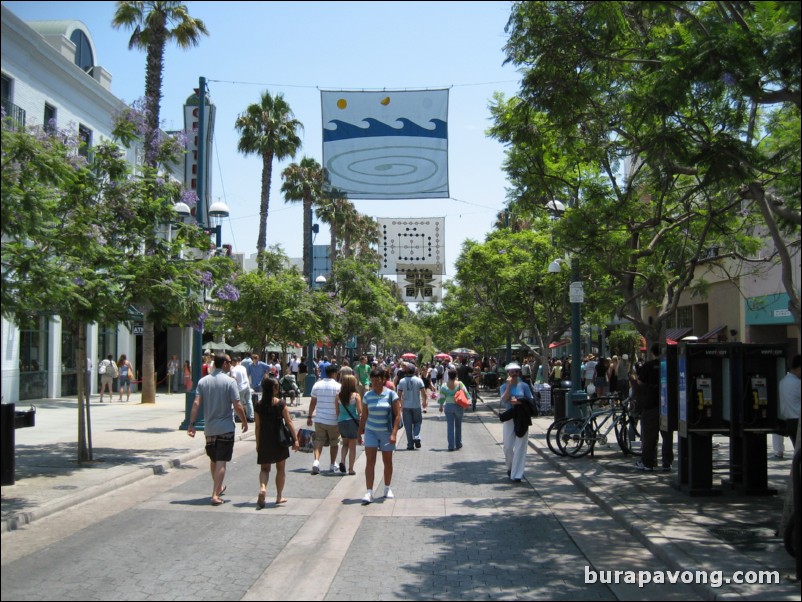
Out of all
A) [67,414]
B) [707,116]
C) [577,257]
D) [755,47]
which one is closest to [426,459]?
[577,257]

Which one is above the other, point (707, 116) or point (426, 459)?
point (707, 116)

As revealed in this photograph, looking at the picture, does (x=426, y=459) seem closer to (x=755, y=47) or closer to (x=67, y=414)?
(x=755, y=47)

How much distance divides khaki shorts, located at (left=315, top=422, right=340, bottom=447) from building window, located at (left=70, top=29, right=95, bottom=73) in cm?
2556

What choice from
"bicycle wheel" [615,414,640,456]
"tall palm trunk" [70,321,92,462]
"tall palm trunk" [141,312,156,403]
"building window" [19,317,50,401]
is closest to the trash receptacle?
"bicycle wheel" [615,414,640,456]

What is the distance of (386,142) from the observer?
16094mm

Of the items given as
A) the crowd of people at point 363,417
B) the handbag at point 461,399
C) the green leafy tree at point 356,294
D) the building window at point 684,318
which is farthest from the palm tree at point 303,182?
the handbag at point 461,399

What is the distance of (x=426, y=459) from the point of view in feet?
51.0

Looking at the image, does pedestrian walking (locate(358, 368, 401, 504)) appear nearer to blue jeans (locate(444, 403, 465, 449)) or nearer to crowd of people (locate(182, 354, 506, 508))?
crowd of people (locate(182, 354, 506, 508))

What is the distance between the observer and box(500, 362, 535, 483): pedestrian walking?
40.4 ft

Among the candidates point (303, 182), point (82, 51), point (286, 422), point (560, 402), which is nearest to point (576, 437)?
point (560, 402)

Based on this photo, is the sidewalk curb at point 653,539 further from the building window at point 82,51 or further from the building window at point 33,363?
the building window at point 82,51

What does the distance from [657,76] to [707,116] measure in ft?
3.56

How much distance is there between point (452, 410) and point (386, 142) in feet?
18.7

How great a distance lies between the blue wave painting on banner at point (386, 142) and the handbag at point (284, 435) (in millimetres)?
6927
